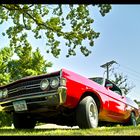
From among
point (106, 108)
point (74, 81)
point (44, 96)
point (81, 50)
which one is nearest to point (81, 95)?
point (74, 81)

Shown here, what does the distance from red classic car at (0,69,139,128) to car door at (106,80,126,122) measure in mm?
170

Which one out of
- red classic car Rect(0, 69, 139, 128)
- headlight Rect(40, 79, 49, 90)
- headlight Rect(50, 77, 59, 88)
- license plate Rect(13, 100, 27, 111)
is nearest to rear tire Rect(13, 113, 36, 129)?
red classic car Rect(0, 69, 139, 128)

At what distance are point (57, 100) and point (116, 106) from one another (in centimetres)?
255

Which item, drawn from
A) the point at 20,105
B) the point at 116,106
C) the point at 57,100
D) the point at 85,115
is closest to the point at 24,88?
the point at 20,105

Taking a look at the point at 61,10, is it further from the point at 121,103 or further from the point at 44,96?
the point at 44,96

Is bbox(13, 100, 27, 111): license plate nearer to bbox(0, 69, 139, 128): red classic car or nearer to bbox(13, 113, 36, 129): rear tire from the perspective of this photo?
bbox(0, 69, 139, 128): red classic car

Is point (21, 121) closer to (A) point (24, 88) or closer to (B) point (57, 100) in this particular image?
(A) point (24, 88)

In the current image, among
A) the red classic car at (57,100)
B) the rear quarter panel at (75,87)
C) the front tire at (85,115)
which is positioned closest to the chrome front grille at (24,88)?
the red classic car at (57,100)

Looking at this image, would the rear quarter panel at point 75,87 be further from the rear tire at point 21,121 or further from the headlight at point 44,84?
the rear tire at point 21,121

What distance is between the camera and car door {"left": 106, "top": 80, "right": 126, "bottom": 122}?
737cm

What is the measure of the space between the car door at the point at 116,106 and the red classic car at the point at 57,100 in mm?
170

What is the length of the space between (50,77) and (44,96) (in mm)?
372

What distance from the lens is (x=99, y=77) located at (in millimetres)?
8016

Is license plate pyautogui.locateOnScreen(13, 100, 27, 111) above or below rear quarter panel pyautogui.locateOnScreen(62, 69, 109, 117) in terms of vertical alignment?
below
